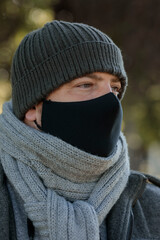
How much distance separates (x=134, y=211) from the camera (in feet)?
7.60

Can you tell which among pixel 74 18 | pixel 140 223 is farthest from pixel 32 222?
pixel 74 18

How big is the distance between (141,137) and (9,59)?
2632 mm

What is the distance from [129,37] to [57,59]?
4.09m

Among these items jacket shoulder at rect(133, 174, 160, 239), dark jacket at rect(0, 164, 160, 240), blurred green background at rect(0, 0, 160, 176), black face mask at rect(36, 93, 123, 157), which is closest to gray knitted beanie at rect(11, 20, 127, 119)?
black face mask at rect(36, 93, 123, 157)

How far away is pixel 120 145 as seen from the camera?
2266 mm

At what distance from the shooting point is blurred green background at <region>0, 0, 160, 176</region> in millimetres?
4980

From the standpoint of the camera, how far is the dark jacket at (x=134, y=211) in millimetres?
2072

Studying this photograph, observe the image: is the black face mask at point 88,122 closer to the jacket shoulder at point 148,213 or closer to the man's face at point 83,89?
the man's face at point 83,89

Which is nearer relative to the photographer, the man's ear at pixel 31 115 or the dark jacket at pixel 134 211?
the dark jacket at pixel 134 211

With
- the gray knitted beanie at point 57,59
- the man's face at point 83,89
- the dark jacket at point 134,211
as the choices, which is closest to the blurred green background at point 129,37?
the gray knitted beanie at point 57,59

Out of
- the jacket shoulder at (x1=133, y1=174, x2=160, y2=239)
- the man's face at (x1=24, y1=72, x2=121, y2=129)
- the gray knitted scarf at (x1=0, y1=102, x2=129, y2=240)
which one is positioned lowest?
the jacket shoulder at (x1=133, y1=174, x2=160, y2=239)

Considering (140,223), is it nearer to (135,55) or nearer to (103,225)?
(103,225)

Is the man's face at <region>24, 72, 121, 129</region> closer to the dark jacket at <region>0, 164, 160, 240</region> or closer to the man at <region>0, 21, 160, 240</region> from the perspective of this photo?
the man at <region>0, 21, 160, 240</region>

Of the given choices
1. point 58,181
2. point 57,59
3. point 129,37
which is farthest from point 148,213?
point 129,37
